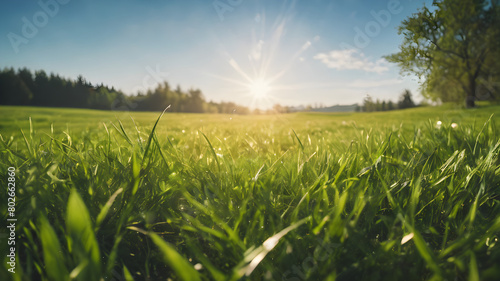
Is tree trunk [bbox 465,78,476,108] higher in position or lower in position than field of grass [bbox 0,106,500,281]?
higher

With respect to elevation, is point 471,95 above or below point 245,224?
above

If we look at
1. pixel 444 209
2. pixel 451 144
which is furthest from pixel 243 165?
pixel 451 144

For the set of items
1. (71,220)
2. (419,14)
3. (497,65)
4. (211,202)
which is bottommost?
(211,202)

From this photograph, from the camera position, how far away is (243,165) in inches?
60.8

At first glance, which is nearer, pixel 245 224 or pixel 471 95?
pixel 245 224

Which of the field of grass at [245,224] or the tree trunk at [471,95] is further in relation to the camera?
the tree trunk at [471,95]

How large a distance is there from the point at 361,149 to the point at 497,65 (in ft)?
111

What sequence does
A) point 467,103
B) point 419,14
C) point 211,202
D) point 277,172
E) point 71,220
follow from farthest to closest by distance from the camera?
point 467,103
point 419,14
point 277,172
point 211,202
point 71,220

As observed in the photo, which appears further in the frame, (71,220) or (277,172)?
(277,172)

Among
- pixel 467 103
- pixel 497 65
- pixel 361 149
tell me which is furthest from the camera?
pixel 467 103

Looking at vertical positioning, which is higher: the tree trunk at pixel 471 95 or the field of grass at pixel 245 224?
the tree trunk at pixel 471 95

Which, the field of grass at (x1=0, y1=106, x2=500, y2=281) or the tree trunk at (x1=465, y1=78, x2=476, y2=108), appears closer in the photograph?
the field of grass at (x1=0, y1=106, x2=500, y2=281)

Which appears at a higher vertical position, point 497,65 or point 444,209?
point 497,65

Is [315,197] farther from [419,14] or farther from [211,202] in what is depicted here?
[419,14]
